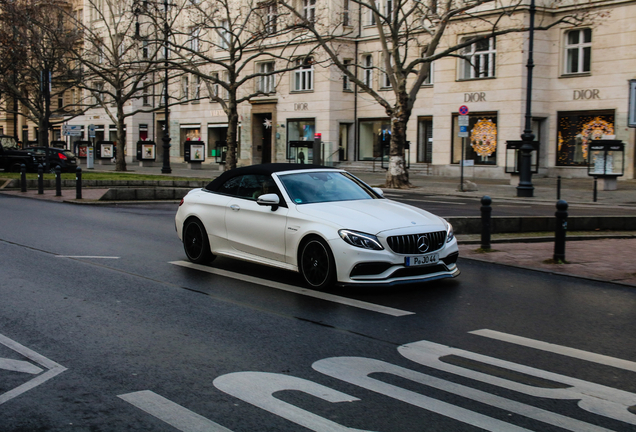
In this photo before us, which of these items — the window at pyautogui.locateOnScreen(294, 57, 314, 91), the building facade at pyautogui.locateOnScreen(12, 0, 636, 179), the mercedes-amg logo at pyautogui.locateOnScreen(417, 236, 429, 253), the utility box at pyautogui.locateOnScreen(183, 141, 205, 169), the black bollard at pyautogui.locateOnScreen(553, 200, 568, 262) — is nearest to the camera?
the mercedes-amg logo at pyautogui.locateOnScreen(417, 236, 429, 253)

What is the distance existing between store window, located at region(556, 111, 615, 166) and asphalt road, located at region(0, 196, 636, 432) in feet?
87.7

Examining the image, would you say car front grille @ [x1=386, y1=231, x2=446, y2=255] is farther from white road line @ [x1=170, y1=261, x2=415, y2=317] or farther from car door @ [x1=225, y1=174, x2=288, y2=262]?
car door @ [x1=225, y1=174, x2=288, y2=262]

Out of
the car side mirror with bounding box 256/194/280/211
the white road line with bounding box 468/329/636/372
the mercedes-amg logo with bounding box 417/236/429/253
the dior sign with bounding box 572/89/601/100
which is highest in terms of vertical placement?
the dior sign with bounding box 572/89/601/100

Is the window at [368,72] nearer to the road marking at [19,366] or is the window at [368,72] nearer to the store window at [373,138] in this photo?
the store window at [373,138]

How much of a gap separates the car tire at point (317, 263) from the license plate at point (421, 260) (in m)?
0.81

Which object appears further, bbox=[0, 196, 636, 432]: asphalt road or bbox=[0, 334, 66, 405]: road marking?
bbox=[0, 334, 66, 405]: road marking

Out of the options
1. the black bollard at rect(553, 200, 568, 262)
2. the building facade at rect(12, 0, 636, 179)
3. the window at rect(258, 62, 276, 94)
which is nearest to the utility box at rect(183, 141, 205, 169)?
the building facade at rect(12, 0, 636, 179)

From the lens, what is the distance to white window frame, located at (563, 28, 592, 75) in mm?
35281

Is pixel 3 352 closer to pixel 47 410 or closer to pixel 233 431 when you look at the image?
pixel 47 410

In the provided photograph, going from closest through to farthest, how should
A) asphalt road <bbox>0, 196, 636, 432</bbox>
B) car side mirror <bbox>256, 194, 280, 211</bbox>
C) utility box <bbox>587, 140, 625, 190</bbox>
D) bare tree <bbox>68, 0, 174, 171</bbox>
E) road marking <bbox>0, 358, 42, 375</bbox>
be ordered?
asphalt road <bbox>0, 196, 636, 432</bbox> < road marking <bbox>0, 358, 42, 375</bbox> < car side mirror <bbox>256, 194, 280, 211</bbox> < utility box <bbox>587, 140, 625, 190</bbox> < bare tree <bbox>68, 0, 174, 171</bbox>

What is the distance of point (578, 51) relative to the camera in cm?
3569

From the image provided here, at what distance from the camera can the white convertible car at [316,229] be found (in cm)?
833

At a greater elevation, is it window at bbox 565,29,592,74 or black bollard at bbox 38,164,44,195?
window at bbox 565,29,592,74

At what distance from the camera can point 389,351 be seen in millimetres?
6098
